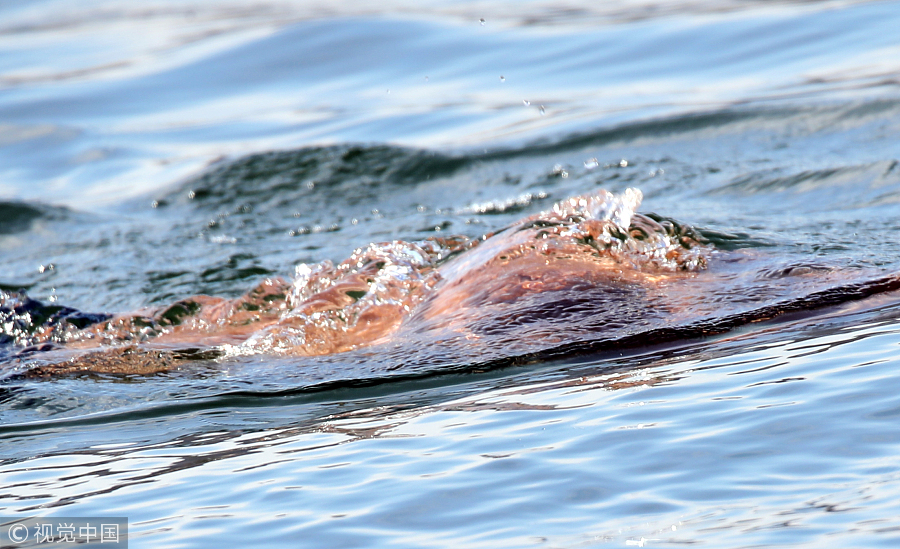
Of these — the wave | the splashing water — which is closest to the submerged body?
the splashing water

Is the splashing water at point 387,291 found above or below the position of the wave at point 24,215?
below

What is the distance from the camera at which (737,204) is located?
705 cm

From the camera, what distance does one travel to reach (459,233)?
723 centimetres

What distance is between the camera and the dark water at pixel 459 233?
2.77m

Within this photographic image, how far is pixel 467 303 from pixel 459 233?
242 centimetres

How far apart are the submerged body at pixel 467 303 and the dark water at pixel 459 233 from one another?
0.26 ft

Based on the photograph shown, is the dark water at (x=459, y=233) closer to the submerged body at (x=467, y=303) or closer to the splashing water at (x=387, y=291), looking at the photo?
the submerged body at (x=467, y=303)

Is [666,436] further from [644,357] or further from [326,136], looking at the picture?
[326,136]

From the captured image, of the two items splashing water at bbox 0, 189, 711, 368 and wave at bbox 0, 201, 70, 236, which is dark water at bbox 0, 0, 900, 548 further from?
splashing water at bbox 0, 189, 711, 368

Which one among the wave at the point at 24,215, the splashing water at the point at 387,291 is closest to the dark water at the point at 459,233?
the wave at the point at 24,215

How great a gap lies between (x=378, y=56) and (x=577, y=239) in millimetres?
8192

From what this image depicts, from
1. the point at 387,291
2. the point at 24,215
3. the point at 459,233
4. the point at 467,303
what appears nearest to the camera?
the point at 467,303

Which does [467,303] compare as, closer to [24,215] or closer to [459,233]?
[459,233]

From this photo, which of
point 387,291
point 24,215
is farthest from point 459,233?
point 24,215
